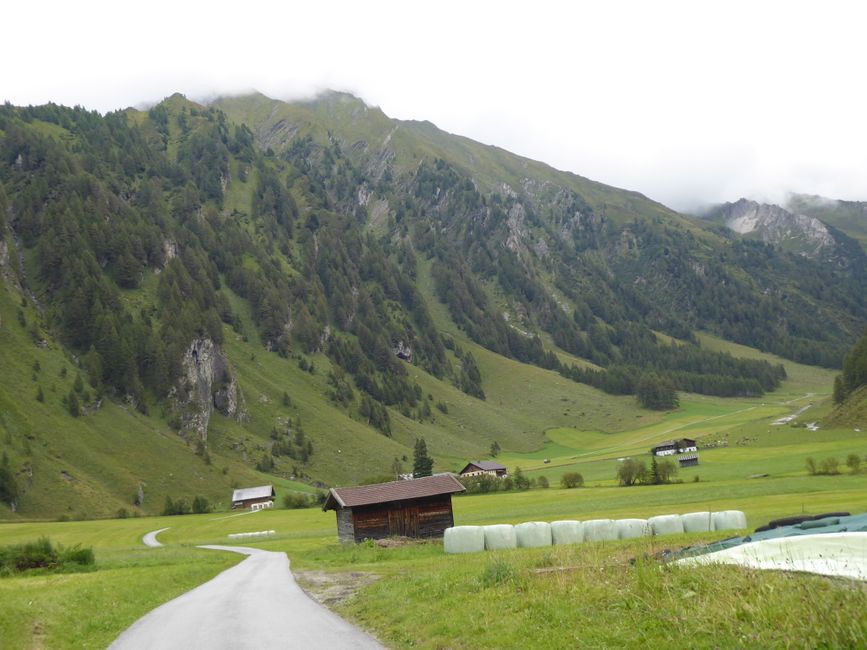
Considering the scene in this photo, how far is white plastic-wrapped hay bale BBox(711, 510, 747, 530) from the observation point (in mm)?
38312

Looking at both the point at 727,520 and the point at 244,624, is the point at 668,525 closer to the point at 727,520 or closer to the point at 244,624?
the point at 727,520

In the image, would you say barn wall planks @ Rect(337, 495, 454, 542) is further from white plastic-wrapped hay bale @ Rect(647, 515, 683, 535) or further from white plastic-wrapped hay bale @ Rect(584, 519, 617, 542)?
white plastic-wrapped hay bale @ Rect(647, 515, 683, 535)

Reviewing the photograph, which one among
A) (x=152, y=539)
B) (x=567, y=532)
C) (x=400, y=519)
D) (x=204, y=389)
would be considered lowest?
(x=152, y=539)

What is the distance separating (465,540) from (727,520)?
16439mm

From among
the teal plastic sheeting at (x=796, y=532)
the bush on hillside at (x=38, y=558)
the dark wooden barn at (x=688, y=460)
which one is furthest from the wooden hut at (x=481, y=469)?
the teal plastic sheeting at (x=796, y=532)

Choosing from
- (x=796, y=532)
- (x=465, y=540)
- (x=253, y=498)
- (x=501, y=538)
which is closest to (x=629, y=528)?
(x=501, y=538)

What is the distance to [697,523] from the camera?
38.5 meters

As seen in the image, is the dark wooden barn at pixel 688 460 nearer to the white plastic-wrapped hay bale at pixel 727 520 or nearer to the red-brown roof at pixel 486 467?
the red-brown roof at pixel 486 467

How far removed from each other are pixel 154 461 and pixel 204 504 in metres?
19.2

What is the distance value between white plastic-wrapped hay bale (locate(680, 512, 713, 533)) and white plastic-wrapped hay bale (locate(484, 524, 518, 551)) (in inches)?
424

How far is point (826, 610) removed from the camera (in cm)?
869

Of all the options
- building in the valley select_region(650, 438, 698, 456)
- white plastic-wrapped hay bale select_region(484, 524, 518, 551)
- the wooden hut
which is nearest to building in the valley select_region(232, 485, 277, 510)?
the wooden hut

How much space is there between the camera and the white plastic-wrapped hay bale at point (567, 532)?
37.2 meters

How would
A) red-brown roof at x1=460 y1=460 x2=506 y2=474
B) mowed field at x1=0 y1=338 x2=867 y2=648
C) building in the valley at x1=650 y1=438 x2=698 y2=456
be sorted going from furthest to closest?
building in the valley at x1=650 y1=438 x2=698 y2=456 → red-brown roof at x1=460 y1=460 x2=506 y2=474 → mowed field at x1=0 y1=338 x2=867 y2=648
